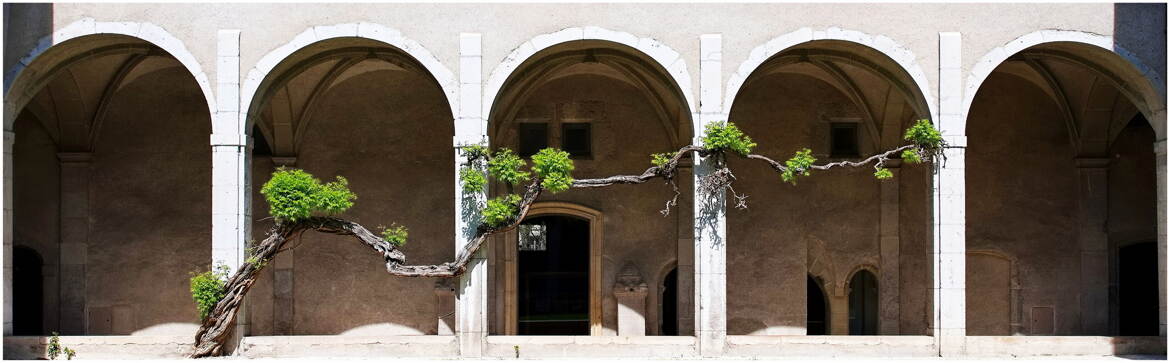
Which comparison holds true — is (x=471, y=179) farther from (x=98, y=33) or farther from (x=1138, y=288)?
(x=1138, y=288)

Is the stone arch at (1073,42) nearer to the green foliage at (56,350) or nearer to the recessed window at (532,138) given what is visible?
the recessed window at (532,138)

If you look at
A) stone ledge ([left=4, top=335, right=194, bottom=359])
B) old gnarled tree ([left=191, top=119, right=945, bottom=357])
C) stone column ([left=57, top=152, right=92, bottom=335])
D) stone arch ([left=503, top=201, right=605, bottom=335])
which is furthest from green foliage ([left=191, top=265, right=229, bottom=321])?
stone arch ([left=503, top=201, right=605, bottom=335])

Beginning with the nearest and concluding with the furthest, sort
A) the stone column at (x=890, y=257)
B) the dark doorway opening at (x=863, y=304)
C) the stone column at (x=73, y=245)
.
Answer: the stone column at (x=73, y=245) → the stone column at (x=890, y=257) → the dark doorway opening at (x=863, y=304)

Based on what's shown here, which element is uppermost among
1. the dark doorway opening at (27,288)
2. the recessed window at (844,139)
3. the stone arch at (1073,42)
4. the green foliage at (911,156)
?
the stone arch at (1073,42)

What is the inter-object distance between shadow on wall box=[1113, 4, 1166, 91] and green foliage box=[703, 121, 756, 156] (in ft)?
15.7

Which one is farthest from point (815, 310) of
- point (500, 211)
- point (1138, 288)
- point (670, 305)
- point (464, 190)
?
point (464, 190)

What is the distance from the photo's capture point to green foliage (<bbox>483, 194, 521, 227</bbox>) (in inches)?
551

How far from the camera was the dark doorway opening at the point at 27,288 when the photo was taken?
18078mm

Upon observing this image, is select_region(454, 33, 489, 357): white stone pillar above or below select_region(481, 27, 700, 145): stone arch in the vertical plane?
below

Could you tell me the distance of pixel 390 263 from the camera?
14734mm

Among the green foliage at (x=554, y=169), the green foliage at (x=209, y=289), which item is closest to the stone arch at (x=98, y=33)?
the green foliage at (x=209, y=289)

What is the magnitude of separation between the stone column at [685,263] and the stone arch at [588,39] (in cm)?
376

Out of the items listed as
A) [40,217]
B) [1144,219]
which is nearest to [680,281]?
[1144,219]

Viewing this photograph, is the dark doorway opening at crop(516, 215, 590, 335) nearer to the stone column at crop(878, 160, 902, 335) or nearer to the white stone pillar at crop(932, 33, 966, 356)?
the stone column at crop(878, 160, 902, 335)
